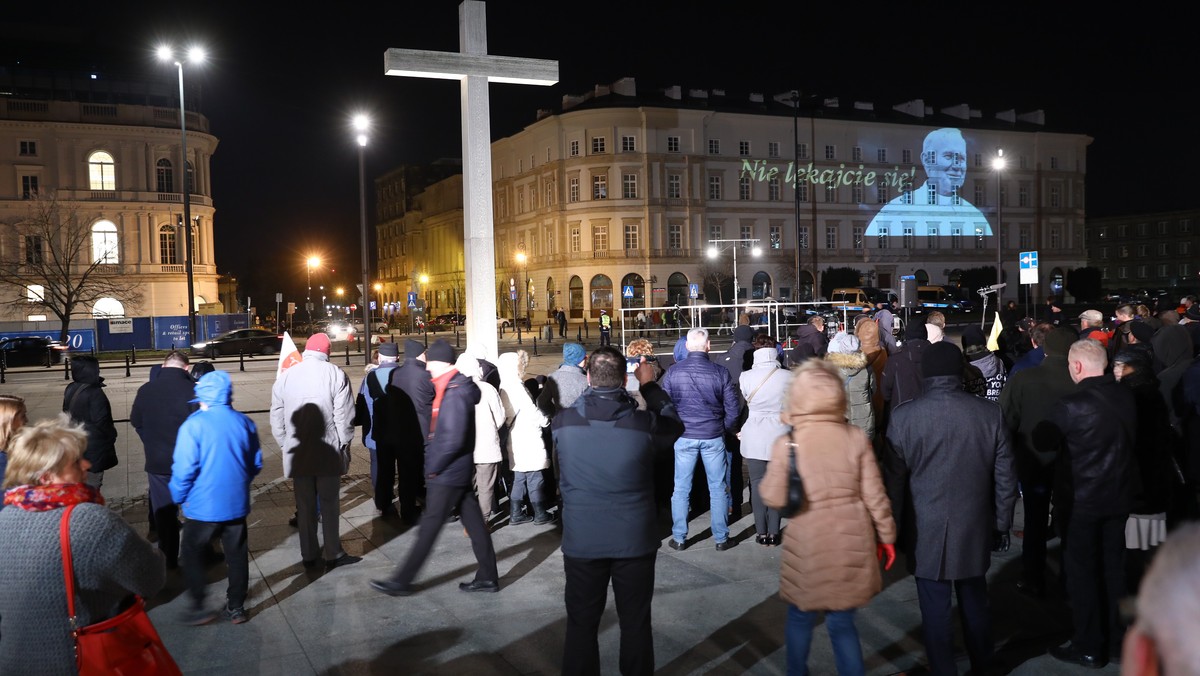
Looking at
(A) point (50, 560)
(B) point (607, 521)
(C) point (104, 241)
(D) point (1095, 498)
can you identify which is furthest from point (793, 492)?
(C) point (104, 241)

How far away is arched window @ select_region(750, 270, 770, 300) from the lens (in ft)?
242

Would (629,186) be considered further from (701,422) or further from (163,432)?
(163,432)

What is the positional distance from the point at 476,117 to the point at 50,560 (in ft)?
29.2

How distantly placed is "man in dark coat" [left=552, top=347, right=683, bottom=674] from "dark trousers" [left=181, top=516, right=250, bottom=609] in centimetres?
274

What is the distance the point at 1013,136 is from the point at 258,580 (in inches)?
3481

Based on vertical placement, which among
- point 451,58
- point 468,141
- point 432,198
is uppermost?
point 432,198

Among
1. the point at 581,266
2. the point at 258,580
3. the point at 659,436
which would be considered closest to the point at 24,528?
the point at 659,436

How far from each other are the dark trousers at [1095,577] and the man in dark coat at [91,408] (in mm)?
7202

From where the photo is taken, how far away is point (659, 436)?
16.2 feet

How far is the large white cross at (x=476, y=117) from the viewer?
35.8 feet

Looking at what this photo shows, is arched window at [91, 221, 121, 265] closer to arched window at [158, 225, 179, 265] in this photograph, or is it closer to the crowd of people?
arched window at [158, 225, 179, 265]

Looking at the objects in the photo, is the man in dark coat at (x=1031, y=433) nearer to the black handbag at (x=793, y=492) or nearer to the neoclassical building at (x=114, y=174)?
the black handbag at (x=793, y=492)

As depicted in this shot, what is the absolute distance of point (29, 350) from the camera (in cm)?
3650

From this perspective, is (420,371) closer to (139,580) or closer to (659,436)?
(659,436)
